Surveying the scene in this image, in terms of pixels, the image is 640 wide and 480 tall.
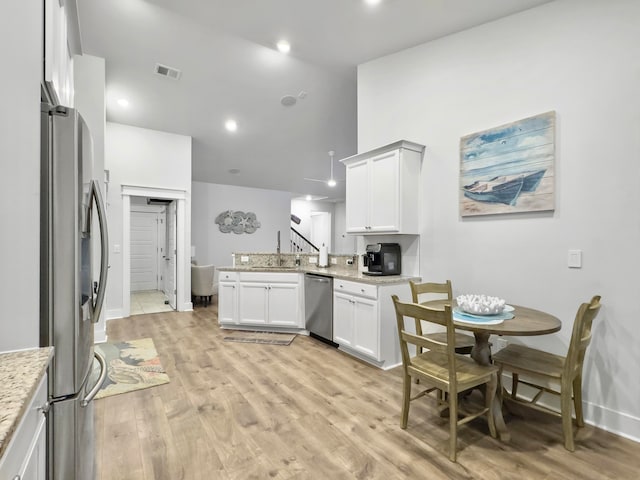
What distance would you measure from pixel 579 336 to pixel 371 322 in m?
1.68

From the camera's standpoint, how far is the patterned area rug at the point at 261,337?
395 centimetres

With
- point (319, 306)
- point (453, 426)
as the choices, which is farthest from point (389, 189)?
point (453, 426)

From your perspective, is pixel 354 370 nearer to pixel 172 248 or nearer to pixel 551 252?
pixel 551 252

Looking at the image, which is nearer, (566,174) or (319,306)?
(566,174)

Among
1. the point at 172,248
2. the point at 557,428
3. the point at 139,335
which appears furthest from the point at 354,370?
the point at 172,248

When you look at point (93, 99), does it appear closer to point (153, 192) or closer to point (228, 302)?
point (153, 192)

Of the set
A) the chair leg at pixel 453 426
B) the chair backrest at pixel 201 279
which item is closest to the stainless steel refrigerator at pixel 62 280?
the chair leg at pixel 453 426

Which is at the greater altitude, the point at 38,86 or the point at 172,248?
the point at 38,86

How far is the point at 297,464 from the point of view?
5.96 ft

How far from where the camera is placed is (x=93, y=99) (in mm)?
3904

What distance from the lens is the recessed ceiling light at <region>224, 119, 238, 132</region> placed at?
5629 mm

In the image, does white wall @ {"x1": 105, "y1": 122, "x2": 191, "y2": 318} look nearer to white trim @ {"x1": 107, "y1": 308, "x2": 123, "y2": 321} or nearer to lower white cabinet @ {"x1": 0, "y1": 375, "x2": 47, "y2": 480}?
white trim @ {"x1": 107, "y1": 308, "x2": 123, "y2": 321}

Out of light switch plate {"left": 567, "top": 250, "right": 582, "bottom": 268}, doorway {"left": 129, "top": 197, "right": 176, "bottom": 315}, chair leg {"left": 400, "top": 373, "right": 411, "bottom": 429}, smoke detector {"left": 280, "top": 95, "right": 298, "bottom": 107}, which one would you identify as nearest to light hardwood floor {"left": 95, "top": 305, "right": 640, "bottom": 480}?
chair leg {"left": 400, "top": 373, "right": 411, "bottom": 429}

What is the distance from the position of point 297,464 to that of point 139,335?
3.31 meters
